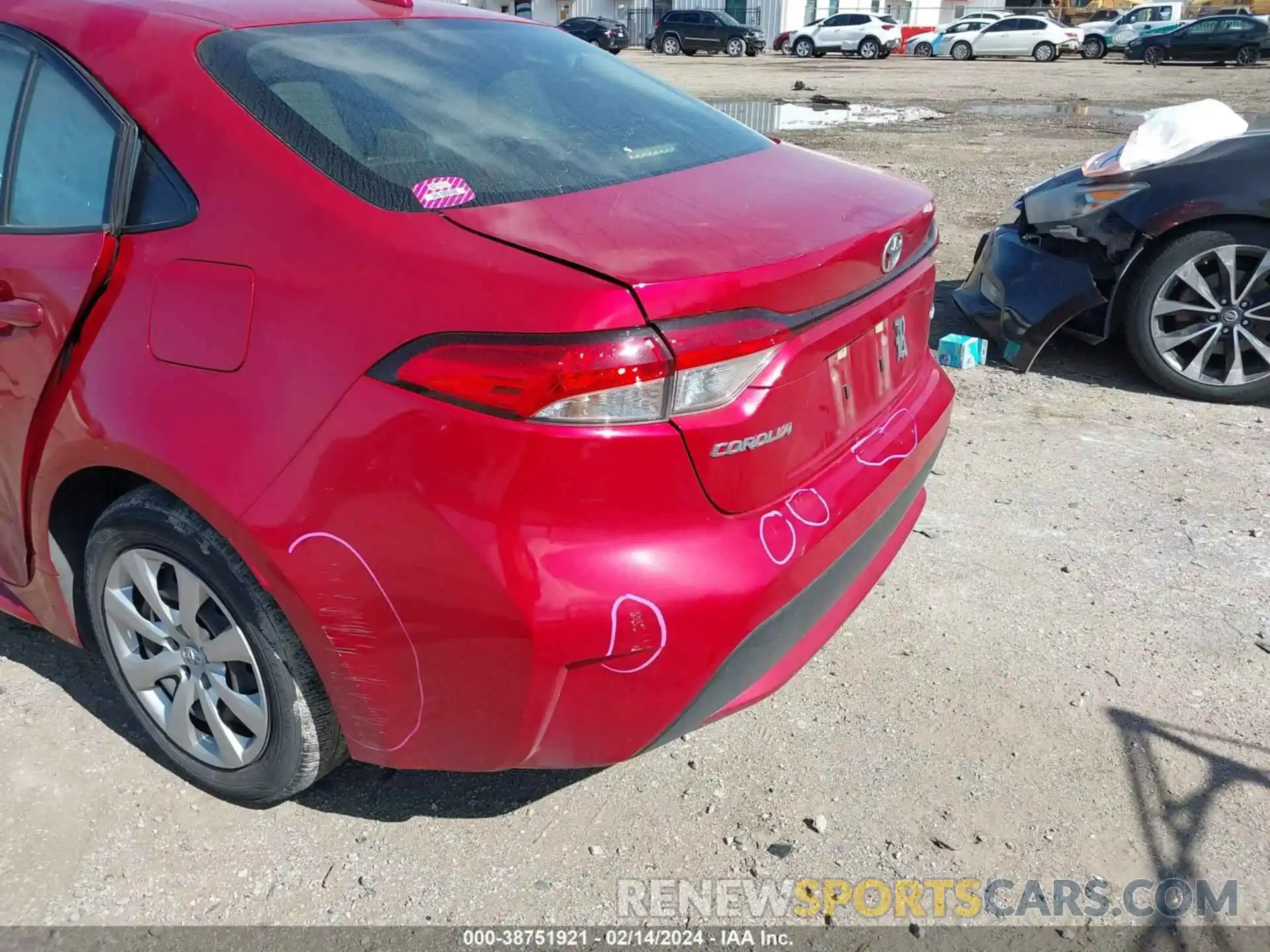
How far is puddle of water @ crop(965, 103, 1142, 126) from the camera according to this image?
16909 millimetres

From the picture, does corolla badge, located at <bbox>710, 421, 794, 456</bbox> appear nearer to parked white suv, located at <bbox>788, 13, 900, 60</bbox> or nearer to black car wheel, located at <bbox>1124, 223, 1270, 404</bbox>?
black car wheel, located at <bbox>1124, 223, 1270, 404</bbox>

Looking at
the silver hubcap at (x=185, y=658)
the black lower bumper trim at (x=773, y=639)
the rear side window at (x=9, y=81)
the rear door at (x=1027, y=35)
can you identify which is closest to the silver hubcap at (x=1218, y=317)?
the black lower bumper trim at (x=773, y=639)

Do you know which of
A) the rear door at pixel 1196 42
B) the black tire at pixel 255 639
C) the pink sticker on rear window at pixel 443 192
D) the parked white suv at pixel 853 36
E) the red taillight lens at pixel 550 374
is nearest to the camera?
the red taillight lens at pixel 550 374

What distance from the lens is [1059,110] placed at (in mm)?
18016

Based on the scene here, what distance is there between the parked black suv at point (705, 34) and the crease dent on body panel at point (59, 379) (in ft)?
134

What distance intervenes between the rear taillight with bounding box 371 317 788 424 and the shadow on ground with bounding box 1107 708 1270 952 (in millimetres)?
1469

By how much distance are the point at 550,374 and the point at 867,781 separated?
4.54 feet

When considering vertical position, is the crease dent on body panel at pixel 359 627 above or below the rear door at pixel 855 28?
above

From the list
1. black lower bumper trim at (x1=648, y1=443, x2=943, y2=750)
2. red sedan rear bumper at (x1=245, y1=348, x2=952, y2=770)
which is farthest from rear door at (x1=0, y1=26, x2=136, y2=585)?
black lower bumper trim at (x1=648, y1=443, x2=943, y2=750)

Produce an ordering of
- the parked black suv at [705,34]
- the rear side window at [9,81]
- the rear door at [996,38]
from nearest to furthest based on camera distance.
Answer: the rear side window at [9,81], the rear door at [996,38], the parked black suv at [705,34]

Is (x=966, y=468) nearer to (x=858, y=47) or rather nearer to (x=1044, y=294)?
(x=1044, y=294)

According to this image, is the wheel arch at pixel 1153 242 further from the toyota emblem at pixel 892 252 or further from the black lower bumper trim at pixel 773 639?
the black lower bumper trim at pixel 773 639

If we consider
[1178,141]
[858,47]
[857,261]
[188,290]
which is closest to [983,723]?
[857,261]

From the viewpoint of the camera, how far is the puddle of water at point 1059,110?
16.9 metres
